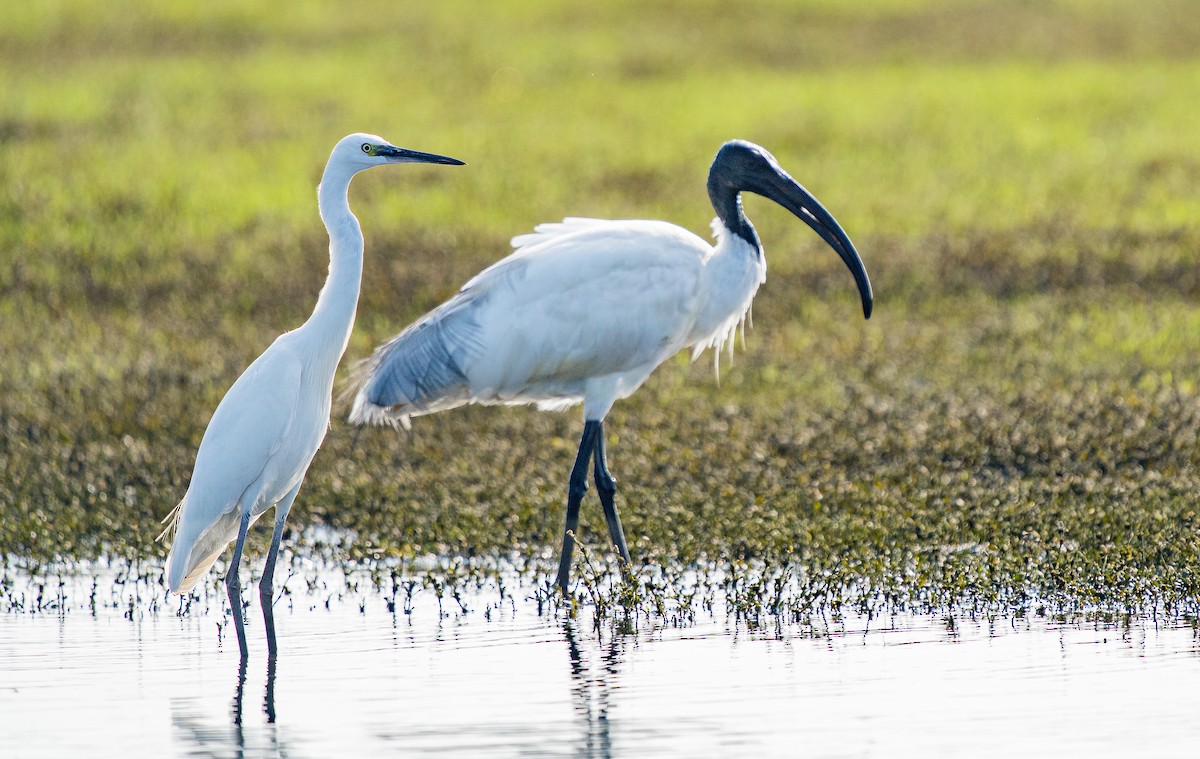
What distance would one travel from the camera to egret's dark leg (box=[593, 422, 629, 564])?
782 cm

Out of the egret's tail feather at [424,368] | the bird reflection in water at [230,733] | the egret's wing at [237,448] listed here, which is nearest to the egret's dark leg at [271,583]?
the egret's wing at [237,448]

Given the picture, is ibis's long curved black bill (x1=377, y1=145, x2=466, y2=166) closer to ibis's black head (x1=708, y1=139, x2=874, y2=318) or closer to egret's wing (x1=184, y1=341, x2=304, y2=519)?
egret's wing (x1=184, y1=341, x2=304, y2=519)

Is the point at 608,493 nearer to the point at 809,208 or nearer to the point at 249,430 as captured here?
the point at 809,208

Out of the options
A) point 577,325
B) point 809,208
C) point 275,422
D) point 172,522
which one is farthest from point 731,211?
point 172,522

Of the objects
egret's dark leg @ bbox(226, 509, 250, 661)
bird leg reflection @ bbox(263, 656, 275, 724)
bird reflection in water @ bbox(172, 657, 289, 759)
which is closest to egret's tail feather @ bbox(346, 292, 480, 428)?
egret's dark leg @ bbox(226, 509, 250, 661)

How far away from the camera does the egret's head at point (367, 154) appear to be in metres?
6.99

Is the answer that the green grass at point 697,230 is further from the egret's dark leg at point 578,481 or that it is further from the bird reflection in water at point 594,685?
the bird reflection in water at point 594,685

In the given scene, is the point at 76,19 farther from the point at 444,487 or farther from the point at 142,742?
the point at 142,742

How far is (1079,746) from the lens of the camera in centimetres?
497

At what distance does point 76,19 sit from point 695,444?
19.9 m

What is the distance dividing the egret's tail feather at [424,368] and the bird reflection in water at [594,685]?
5.75ft

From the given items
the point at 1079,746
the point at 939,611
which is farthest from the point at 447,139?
the point at 1079,746

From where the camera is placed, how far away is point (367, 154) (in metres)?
7.05

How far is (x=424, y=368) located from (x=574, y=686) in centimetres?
267
